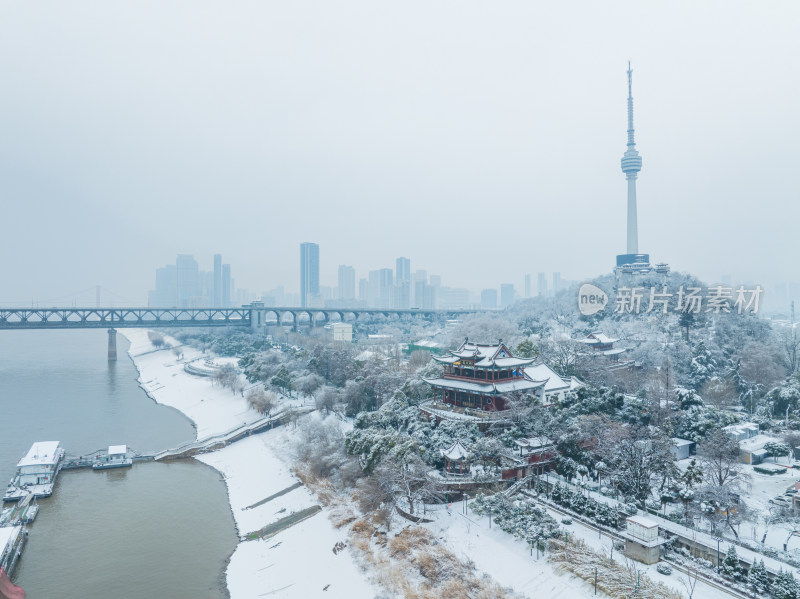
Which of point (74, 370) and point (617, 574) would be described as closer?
point (617, 574)

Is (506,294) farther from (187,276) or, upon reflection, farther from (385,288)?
(187,276)

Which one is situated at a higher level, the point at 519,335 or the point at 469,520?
the point at 519,335

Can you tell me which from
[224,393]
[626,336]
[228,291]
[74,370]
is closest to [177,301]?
[228,291]

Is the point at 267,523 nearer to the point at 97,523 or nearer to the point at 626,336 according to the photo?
the point at 97,523

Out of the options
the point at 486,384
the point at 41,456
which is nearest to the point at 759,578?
the point at 486,384

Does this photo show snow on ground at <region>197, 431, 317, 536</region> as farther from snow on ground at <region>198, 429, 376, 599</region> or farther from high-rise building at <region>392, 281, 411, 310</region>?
high-rise building at <region>392, 281, 411, 310</region>

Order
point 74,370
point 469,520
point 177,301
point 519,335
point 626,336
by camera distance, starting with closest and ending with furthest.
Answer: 1. point 469,520
2. point 626,336
3. point 519,335
4. point 74,370
5. point 177,301

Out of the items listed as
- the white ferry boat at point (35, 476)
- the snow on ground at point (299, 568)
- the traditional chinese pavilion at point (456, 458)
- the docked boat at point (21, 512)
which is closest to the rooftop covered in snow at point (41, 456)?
the white ferry boat at point (35, 476)
